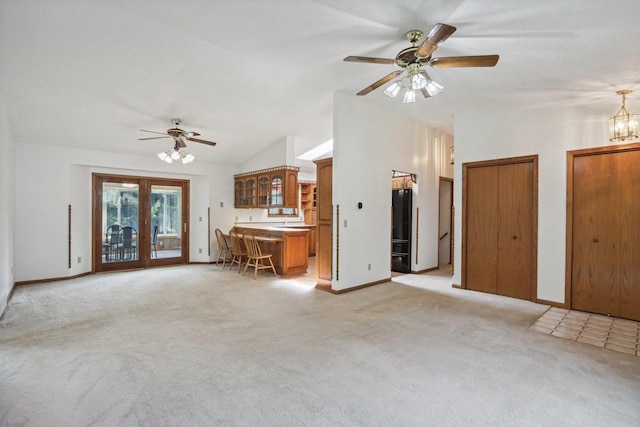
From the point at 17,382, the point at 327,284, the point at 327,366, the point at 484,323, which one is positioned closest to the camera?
the point at 17,382

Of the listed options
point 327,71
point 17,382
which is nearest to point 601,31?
point 327,71

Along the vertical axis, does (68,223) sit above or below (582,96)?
below

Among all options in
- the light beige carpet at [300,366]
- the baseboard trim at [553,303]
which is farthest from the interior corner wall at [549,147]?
the light beige carpet at [300,366]

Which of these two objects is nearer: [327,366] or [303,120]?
[327,366]

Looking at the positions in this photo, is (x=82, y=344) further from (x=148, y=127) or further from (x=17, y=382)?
(x=148, y=127)

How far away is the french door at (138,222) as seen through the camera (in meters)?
6.31

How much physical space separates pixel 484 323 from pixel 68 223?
22.3ft

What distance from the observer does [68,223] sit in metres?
5.66

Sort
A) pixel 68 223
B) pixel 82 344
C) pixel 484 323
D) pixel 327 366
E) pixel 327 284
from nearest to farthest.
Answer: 1. pixel 327 366
2. pixel 82 344
3. pixel 484 323
4. pixel 327 284
5. pixel 68 223

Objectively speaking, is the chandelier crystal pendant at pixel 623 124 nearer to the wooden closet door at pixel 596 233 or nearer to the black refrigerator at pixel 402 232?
the wooden closet door at pixel 596 233

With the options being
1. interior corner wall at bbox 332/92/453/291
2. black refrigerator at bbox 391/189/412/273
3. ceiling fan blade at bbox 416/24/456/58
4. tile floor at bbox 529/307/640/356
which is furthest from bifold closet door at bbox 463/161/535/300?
ceiling fan blade at bbox 416/24/456/58

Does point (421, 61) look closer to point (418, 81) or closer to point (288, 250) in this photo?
point (418, 81)

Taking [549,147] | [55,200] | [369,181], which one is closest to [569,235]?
[549,147]

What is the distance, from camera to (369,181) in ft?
16.8
